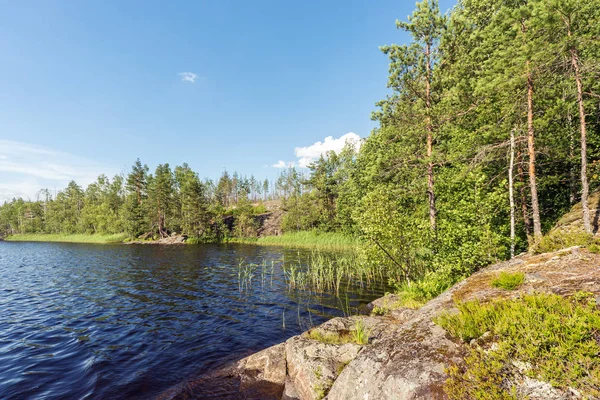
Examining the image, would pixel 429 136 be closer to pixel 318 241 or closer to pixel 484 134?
pixel 484 134

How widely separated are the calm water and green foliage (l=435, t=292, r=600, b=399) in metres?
7.77

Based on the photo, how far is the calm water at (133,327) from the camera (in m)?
8.10

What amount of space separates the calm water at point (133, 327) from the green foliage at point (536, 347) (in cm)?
777

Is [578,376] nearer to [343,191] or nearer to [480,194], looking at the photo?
→ [480,194]

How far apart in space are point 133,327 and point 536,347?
47.5 ft

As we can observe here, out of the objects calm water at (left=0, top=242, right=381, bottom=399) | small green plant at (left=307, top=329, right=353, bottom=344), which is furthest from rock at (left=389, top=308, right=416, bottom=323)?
calm water at (left=0, top=242, right=381, bottom=399)

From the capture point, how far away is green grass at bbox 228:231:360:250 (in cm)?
3928

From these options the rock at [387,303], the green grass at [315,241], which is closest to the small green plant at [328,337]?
the rock at [387,303]

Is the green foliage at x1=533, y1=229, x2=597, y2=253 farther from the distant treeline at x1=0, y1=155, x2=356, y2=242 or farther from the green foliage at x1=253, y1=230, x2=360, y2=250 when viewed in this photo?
the distant treeline at x1=0, y1=155, x2=356, y2=242

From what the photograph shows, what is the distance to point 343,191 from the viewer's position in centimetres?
4844

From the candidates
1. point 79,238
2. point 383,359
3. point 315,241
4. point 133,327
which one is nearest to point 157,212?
point 79,238

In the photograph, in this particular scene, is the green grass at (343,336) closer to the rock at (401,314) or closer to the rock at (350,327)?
the rock at (350,327)

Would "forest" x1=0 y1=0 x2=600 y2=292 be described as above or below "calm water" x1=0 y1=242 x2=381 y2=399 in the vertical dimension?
above

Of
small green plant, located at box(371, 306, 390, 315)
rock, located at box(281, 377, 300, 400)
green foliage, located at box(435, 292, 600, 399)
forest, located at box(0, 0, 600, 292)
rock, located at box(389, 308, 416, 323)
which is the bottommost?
rock, located at box(281, 377, 300, 400)
